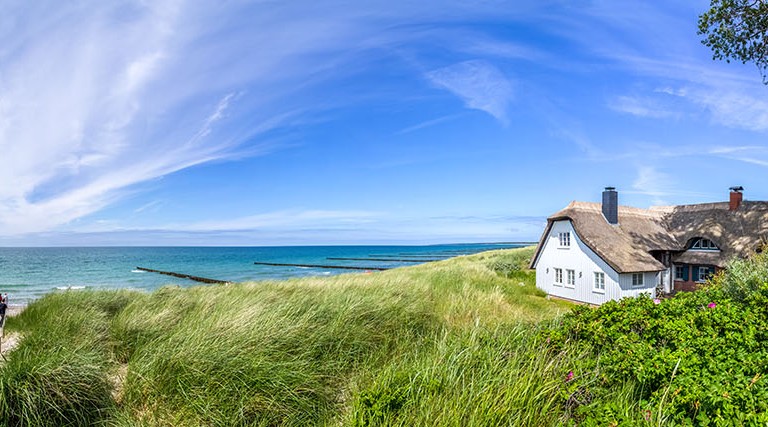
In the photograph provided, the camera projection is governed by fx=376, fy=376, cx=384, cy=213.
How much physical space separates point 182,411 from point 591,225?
830 inches

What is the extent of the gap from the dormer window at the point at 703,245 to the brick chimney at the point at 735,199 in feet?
8.35

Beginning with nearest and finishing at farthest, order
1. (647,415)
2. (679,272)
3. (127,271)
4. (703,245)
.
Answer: (647,415) < (703,245) < (679,272) < (127,271)

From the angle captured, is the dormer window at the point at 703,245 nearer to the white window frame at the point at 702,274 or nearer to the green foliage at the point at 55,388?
the white window frame at the point at 702,274

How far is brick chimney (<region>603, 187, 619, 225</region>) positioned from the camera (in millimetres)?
21422

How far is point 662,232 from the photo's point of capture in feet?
73.2

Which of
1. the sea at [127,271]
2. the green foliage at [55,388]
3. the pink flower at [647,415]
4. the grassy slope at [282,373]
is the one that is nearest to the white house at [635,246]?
the grassy slope at [282,373]

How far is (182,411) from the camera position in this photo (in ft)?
13.0

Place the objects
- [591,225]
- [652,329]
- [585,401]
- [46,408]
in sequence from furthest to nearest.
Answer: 1. [591,225]
2. [652,329]
3. [46,408]
4. [585,401]

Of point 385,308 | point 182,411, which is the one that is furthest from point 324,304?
point 182,411

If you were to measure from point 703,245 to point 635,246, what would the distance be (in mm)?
4603

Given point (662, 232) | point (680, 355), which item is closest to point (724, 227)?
point (662, 232)

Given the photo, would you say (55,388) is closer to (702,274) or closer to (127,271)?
(702,274)

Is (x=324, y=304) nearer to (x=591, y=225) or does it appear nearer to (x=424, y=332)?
(x=424, y=332)

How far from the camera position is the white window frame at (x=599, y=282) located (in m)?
19.0
